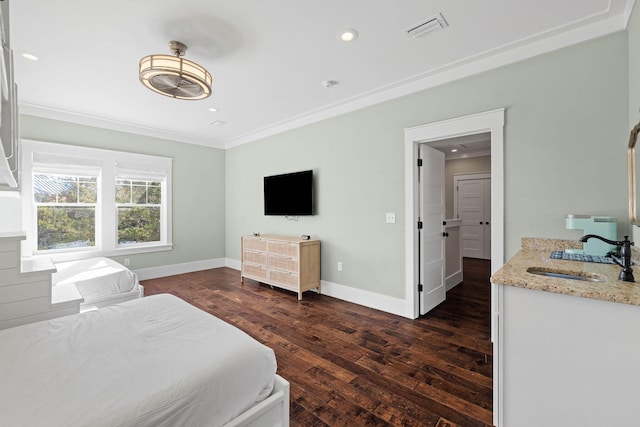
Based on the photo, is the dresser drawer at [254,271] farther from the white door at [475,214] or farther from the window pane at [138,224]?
the white door at [475,214]

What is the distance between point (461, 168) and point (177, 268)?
7073mm

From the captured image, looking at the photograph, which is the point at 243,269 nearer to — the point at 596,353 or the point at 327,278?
the point at 327,278

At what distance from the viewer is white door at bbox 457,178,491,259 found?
22.7 ft

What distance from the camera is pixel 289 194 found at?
4609 millimetres

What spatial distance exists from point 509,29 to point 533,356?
244 cm

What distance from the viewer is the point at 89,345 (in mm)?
1407

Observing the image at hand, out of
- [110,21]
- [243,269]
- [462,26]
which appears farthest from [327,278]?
[110,21]

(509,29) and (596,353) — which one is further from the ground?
(509,29)

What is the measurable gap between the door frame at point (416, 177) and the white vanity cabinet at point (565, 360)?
138cm

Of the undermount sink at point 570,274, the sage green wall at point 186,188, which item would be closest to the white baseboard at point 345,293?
the sage green wall at point 186,188

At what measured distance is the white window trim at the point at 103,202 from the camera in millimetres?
3936

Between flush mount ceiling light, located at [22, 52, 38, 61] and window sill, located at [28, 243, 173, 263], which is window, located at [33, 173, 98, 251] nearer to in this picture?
window sill, located at [28, 243, 173, 263]

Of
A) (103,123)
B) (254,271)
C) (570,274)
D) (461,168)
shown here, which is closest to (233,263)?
(254,271)

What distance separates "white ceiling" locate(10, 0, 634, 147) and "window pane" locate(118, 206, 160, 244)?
1900mm
